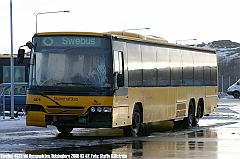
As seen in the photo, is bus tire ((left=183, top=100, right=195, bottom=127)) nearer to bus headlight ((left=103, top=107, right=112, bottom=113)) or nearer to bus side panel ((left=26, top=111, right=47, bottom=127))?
bus headlight ((left=103, top=107, right=112, bottom=113))

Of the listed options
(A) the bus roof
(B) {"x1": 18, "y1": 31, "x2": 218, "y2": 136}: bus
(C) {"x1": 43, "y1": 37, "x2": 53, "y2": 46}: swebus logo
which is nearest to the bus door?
(B) {"x1": 18, "y1": 31, "x2": 218, "y2": 136}: bus

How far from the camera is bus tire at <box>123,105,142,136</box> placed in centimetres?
2288

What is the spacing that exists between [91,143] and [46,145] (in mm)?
1294

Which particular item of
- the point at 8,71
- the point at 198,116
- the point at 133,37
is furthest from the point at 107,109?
the point at 8,71

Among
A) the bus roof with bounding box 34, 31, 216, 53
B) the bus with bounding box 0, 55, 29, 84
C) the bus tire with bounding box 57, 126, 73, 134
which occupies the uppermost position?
the bus roof with bounding box 34, 31, 216, 53

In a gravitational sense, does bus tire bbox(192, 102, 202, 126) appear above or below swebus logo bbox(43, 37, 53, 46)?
below

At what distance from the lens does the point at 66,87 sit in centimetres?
2119

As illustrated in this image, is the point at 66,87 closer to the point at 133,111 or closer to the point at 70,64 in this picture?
the point at 70,64

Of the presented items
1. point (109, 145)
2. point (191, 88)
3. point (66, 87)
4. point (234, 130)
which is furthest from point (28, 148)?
point (191, 88)

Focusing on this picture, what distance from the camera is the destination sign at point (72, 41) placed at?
70.1ft

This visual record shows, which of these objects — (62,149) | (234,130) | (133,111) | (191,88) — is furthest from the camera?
(191,88)

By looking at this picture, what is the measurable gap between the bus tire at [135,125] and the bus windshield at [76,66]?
2143 millimetres

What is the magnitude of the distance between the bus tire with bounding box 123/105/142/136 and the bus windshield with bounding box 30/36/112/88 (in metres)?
2.14

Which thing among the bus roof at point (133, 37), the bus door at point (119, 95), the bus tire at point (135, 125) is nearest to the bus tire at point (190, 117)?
the bus roof at point (133, 37)
